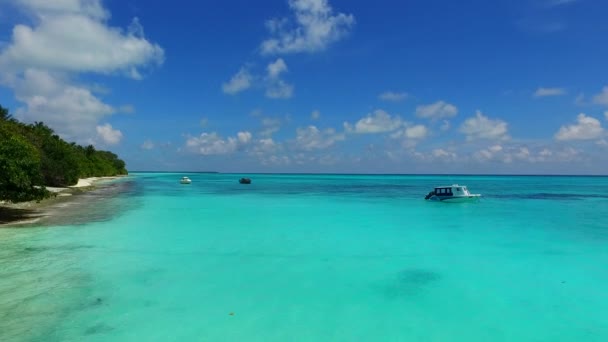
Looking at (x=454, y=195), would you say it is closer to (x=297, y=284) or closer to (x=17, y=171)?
(x=297, y=284)

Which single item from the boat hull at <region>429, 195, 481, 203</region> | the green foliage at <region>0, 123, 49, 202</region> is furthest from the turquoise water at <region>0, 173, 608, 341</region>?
the boat hull at <region>429, 195, 481, 203</region>

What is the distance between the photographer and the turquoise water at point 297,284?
7.61 m

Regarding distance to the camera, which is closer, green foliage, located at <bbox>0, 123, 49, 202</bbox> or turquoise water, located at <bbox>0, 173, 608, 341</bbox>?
turquoise water, located at <bbox>0, 173, 608, 341</bbox>

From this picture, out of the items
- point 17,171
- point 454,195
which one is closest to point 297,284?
point 17,171

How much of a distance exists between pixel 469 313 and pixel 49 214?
2199 centimetres

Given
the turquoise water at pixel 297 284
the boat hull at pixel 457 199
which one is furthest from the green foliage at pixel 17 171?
the boat hull at pixel 457 199

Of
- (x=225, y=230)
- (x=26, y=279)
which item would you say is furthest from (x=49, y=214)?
(x=26, y=279)

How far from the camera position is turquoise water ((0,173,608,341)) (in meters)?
7.61

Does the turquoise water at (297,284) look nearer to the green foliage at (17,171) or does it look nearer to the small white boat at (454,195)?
the green foliage at (17,171)

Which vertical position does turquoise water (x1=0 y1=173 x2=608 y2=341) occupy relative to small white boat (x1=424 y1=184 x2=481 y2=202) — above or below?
below

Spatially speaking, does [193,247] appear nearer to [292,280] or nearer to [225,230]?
[225,230]

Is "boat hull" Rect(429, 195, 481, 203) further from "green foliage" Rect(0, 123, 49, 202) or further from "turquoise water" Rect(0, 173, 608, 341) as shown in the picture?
"green foliage" Rect(0, 123, 49, 202)

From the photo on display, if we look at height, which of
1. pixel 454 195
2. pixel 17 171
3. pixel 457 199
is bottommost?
pixel 457 199

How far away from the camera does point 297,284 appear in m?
10.5
